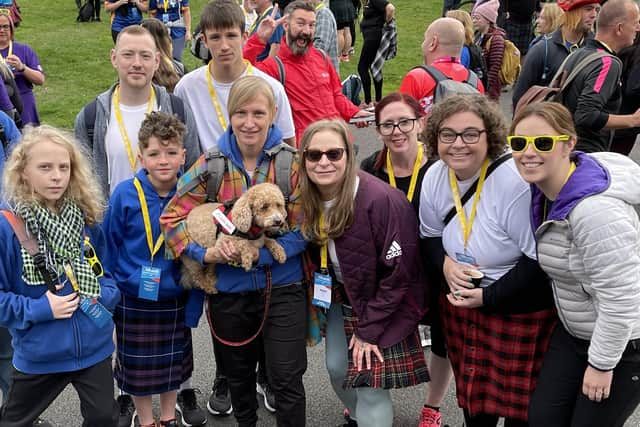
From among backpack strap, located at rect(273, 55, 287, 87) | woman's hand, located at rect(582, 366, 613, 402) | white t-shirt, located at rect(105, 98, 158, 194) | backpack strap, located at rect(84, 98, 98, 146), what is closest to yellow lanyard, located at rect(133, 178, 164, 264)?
white t-shirt, located at rect(105, 98, 158, 194)

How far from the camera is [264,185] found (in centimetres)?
303

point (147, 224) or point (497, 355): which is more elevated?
point (147, 224)

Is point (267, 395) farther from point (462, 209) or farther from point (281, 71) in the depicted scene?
point (281, 71)

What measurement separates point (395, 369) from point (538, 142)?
136 centimetres

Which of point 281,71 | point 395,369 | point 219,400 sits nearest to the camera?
point 395,369

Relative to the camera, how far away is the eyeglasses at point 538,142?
252 centimetres

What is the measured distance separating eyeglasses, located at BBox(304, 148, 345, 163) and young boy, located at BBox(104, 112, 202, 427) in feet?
2.54

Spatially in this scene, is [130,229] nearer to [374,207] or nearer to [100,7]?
[374,207]

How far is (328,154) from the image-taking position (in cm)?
296

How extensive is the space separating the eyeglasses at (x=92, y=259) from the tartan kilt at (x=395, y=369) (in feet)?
4.44

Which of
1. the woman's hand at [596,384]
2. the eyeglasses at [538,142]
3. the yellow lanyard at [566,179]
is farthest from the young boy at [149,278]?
the woman's hand at [596,384]

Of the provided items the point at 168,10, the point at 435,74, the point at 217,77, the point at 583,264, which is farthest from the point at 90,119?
the point at 168,10

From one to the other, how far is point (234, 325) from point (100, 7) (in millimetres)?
17603

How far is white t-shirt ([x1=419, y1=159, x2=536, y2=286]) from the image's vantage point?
9.05ft
